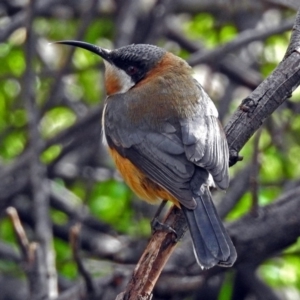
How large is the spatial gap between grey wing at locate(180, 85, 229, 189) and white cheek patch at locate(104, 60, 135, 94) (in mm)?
686

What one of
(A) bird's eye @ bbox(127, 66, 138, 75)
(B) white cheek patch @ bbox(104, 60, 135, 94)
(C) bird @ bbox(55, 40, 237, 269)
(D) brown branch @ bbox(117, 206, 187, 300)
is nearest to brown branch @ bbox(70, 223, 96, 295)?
(C) bird @ bbox(55, 40, 237, 269)

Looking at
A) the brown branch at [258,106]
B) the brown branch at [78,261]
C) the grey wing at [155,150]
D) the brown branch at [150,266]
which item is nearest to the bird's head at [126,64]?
the grey wing at [155,150]

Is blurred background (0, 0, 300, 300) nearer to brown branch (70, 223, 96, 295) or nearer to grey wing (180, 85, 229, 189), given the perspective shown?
brown branch (70, 223, 96, 295)

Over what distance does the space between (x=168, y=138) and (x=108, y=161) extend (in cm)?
292

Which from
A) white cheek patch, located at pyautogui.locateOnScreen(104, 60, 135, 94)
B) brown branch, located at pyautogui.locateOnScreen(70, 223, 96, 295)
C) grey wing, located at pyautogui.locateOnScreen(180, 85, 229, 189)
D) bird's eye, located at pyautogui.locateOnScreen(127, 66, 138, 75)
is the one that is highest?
grey wing, located at pyautogui.locateOnScreen(180, 85, 229, 189)

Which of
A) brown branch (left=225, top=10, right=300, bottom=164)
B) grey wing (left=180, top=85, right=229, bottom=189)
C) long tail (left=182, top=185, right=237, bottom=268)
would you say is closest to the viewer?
long tail (left=182, top=185, right=237, bottom=268)

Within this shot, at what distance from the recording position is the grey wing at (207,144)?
486 centimetres

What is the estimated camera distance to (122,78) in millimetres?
5973

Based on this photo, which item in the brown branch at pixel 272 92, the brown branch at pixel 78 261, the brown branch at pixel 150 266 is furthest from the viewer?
the brown branch at pixel 78 261

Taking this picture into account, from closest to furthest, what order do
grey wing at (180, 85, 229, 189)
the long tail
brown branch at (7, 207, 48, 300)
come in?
the long tail
grey wing at (180, 85, 229, 189)
brown branch at (7, 207, 48, 300)

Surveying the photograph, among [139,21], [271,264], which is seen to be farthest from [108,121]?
[139,21]

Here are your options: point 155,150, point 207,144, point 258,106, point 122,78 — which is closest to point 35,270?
point 155,150

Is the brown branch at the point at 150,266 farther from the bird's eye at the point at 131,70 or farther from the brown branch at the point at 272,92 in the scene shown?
the bird's eye at the point at 131,70

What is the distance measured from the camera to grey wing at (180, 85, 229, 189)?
4.86 metres
